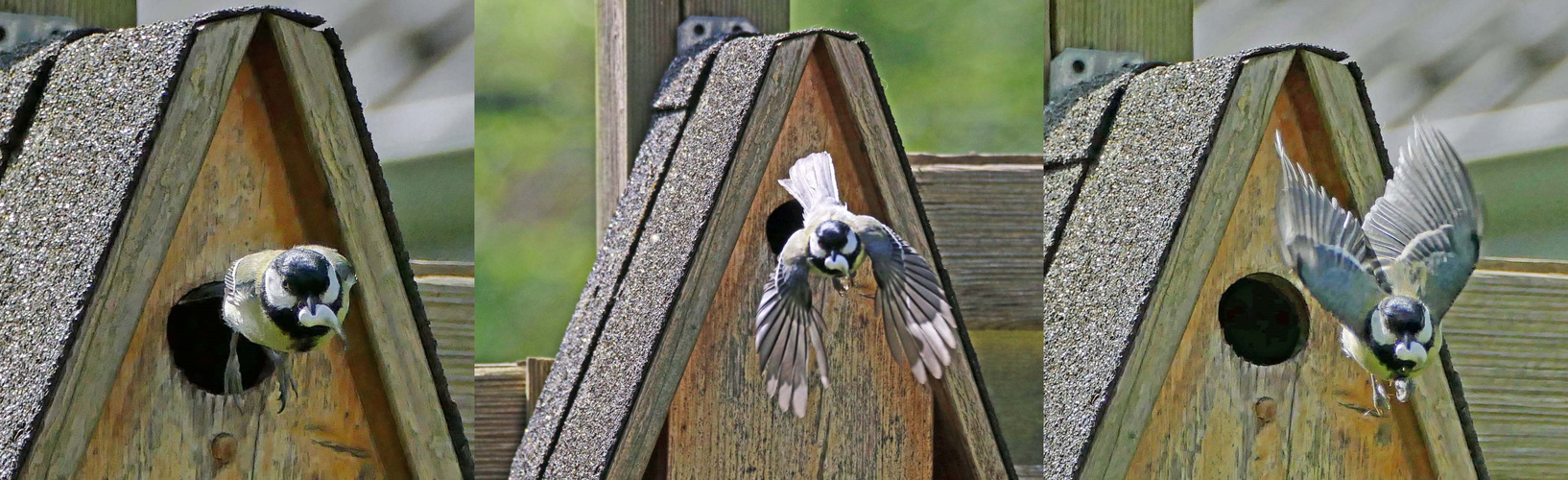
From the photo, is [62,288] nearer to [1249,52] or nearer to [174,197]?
[174,197]

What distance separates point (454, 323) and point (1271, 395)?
1440mm

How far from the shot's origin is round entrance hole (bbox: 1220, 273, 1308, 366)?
2920 millimetres

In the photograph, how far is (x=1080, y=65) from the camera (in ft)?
9.95

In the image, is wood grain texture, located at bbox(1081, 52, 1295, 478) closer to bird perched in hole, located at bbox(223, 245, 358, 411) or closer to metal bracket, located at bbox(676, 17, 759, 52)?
metal bracket, located at bbox(676, 17, 759, 52)

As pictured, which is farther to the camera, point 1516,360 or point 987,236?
point 1516,360

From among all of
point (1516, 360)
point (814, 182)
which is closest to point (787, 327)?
point (814, 182)

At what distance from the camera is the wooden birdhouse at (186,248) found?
6.61 feet

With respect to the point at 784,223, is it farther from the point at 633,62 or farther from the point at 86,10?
the point at 86,10

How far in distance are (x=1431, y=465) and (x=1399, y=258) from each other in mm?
388

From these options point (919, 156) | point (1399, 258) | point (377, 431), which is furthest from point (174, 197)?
point (1399, 258)

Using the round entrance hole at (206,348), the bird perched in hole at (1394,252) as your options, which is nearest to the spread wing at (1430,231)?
the bird perched in hole at (1394,252)

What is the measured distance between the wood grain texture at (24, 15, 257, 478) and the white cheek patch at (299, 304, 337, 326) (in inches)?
9.0

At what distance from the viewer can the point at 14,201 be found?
2.21 metres

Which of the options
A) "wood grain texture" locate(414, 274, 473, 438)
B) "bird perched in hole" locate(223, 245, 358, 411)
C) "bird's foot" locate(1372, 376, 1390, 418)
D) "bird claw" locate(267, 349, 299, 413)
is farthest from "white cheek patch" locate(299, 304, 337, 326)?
"bird's foot" locate(1372, 376, 1390, 418)
